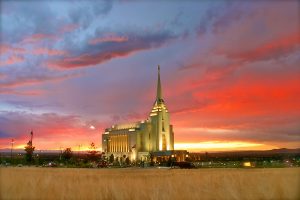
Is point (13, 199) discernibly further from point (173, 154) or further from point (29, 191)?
point (173, 154)

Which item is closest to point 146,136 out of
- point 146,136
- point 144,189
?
point 146,136

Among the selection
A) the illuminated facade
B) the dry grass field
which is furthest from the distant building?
the dry grass field

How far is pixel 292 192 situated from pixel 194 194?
2780 millimetres

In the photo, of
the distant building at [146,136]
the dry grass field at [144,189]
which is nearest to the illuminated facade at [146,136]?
the distant building at [146,136]

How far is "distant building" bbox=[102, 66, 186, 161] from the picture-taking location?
138875mm

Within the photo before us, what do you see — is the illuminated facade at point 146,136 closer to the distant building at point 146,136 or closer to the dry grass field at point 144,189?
the distant building at point 146,136

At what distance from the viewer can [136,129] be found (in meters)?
142

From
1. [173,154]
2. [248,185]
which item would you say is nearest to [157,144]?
[173,154]

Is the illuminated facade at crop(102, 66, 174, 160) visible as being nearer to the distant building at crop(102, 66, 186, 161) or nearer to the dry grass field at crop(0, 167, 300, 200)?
the distant building at crop(102, 66, 186, 161)

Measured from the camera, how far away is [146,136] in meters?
142

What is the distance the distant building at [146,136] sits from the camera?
13888cm

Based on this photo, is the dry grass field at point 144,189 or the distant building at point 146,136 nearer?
the dry grass field at point 144,189

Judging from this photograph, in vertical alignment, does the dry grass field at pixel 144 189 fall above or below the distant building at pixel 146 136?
below

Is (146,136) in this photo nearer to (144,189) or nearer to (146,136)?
(146,136)
